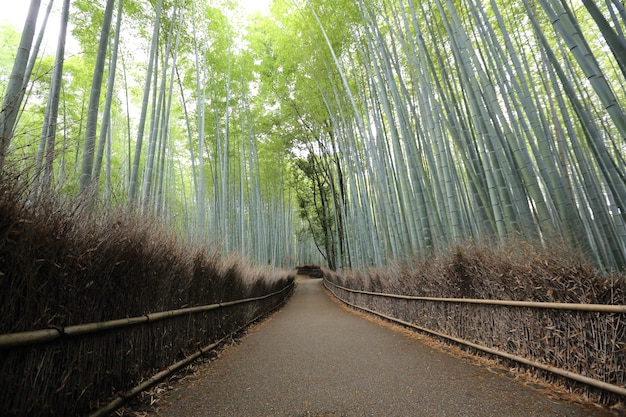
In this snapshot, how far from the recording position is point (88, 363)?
1.42 m

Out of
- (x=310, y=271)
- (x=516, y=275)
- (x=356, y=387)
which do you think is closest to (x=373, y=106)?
(x=516, y=275)

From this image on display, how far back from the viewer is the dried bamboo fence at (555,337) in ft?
4.96

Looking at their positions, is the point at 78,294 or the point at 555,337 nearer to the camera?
the point at 78,294

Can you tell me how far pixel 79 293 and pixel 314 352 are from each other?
2.26m

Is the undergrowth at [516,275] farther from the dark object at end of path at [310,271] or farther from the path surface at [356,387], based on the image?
the dark object at end of path at [310,271]

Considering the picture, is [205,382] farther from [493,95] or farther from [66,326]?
[493,95]

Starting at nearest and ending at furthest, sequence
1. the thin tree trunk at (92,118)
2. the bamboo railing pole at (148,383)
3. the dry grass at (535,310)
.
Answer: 1. the bamboo railing pole at (148,383)
2. the dry grass at (535,310)
3. the thin tree trunk at (92,118)

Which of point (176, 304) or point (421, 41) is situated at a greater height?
point (421, 41)

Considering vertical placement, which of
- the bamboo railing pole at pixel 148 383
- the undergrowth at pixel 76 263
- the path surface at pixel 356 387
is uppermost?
the undergrowth at pixel 76 263

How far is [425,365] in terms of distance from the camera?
246cm

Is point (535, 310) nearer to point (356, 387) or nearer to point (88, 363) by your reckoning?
point (356, 387)

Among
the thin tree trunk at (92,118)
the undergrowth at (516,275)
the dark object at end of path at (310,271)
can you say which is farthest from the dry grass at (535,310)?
the dark object at end of path at (310,271)

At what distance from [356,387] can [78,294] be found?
66.9 inches

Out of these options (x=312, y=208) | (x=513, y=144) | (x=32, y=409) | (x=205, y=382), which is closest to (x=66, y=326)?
(x=32, y=409)
